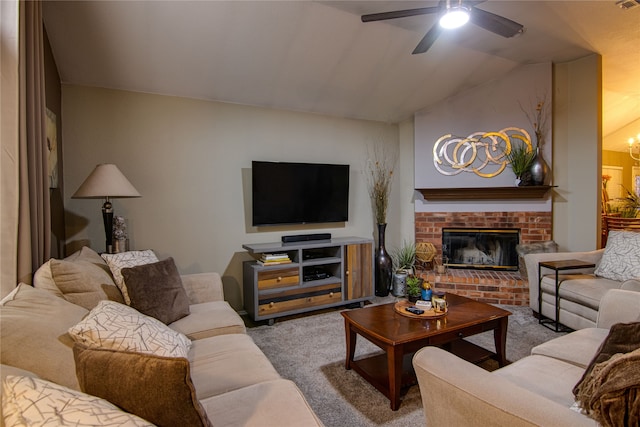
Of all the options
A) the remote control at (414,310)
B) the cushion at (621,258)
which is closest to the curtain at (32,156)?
the remote control at (414,310)

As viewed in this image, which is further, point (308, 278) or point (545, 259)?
point (308, 278)

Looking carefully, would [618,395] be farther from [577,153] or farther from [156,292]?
[577,153]

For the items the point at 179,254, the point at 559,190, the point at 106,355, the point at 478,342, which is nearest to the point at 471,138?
the point at 559,190

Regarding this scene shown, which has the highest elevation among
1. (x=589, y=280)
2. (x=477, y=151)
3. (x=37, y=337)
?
(x=477, y=151)

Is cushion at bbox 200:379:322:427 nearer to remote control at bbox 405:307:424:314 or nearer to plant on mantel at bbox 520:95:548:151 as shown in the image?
remote control at bbox 405:307:424:314

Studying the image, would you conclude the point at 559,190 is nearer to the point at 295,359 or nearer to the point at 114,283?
the point at 295,359

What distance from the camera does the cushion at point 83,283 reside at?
1.74 m

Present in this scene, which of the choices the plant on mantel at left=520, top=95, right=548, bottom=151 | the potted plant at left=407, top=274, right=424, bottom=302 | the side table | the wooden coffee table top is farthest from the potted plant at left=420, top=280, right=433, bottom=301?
the plant on mantel at left=520, top=95, right=548, bottom=151

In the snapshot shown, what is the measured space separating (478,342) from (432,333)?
113cm

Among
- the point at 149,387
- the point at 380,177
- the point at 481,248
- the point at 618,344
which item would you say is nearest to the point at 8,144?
the point at 149,387

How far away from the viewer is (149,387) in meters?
0.89

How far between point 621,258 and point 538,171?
1.27m

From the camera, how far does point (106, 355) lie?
95cm

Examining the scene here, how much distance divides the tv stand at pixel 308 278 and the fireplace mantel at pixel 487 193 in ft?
3.95
